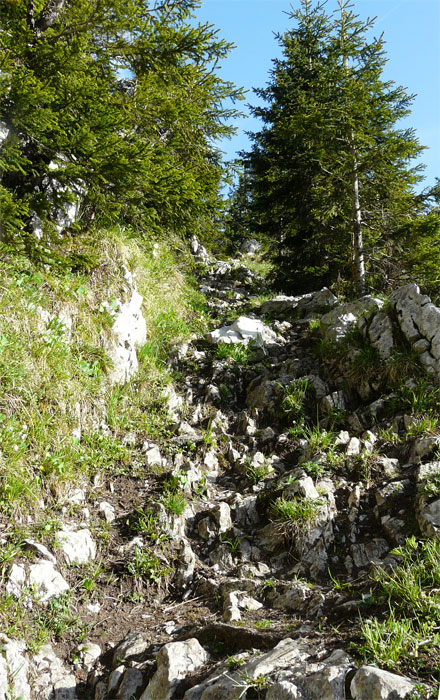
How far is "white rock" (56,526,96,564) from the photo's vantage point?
3.82 m

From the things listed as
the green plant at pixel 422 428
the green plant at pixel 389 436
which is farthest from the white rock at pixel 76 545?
the green plant at pixel 422 428

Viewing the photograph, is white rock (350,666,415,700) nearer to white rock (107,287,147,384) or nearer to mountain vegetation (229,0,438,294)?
white rock (107,287,147,384)

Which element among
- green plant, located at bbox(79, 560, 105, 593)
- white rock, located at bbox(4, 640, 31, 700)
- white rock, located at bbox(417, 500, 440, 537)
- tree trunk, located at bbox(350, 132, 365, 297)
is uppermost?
tree trunk, located at bbox(350, 132, 365, 297)

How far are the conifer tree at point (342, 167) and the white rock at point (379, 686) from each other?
7918 mm

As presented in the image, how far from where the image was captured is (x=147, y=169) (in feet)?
17.7

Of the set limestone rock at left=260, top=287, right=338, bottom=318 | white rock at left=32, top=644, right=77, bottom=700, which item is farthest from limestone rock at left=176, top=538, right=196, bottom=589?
limestone rock at left=260, top=287, right=338, bottom=318

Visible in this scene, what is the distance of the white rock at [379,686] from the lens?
2.09m

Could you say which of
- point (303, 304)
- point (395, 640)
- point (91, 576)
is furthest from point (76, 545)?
point (303, 304)

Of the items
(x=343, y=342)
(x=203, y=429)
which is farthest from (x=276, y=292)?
(x=203, y=429)

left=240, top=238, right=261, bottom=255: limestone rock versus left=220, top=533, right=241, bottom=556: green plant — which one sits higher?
left=240, top=238, right=261, bottom=255: limestone rock

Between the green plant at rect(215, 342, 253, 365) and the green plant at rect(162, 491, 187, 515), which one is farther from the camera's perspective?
the green plant at rect(215, 342, 253, 365)

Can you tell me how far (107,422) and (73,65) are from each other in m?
4.59

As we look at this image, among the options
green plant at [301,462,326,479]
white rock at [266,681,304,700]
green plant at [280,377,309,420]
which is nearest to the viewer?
white rock at [266,681,304,700]

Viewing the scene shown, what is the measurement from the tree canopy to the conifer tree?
3.27 meters
